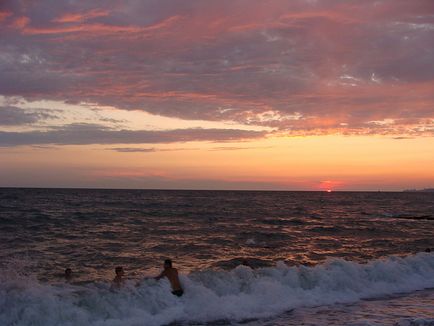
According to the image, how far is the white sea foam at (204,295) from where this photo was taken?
509 inches

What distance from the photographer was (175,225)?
43.4 m

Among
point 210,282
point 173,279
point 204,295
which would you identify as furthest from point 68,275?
point 204,295

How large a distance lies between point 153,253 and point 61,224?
1810 centimetres

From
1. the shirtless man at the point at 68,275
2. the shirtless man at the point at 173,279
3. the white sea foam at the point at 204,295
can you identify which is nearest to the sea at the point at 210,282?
the white sea foam at the point at 204,295

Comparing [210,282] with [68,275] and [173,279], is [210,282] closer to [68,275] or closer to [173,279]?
[173,279]

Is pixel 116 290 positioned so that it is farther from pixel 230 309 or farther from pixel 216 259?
pixel 216 259

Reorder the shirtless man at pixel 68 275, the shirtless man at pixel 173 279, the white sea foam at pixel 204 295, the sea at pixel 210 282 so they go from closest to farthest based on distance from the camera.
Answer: the white sea foam at pixel 204 295 < the sea at pixel 210 282 < the shirtless man at pixel 173 279 < the shirtless man at pixel 68 275

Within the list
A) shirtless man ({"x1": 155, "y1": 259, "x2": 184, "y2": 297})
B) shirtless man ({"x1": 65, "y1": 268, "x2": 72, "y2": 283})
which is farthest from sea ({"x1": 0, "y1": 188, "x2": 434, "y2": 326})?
shirtless man ({"x1": 65, "y1": 268, "x2": 72, "y2": 283})

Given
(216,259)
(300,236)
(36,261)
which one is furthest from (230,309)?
(300,236)

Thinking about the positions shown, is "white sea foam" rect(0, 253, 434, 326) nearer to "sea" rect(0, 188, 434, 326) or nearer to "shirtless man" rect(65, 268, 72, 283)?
"sea" rect(0, 188, 434, 326)

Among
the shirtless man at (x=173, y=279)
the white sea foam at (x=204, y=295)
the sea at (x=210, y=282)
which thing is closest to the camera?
the white sea foam at (x=204, y=295)

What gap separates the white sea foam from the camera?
42.4 feet

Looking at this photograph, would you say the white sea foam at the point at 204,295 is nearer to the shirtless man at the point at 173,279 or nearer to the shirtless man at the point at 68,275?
the shirtless man at the point at 173,279

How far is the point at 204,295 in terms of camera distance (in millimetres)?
15016
